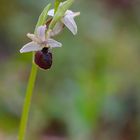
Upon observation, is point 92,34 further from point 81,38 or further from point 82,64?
point 82,64

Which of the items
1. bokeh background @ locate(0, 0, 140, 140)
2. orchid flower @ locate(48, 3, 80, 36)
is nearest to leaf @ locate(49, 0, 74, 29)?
orchid flower @ locate(48, 3, 80, 36)

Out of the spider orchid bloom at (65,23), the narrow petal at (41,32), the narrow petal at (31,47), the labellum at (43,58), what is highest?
the spider orchid bloom at (65,23)

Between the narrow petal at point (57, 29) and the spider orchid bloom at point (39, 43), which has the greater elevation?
the narrow petal at point (57, 29)

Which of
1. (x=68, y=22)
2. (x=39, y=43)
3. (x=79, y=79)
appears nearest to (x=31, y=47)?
(x=39, y=43)

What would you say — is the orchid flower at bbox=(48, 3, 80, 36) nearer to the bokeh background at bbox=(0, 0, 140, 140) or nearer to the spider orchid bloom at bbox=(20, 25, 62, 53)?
the spider orchid bloom at bbox=(20, 25, 62, 53)

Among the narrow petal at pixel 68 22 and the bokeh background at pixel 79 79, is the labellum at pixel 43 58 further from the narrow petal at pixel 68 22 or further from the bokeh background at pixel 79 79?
the bokeh background at pixel 79 79

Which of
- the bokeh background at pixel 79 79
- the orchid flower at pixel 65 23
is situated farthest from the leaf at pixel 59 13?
the bokeh background at pixel 79 79

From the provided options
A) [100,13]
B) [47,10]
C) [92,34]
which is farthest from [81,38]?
[47,10]
